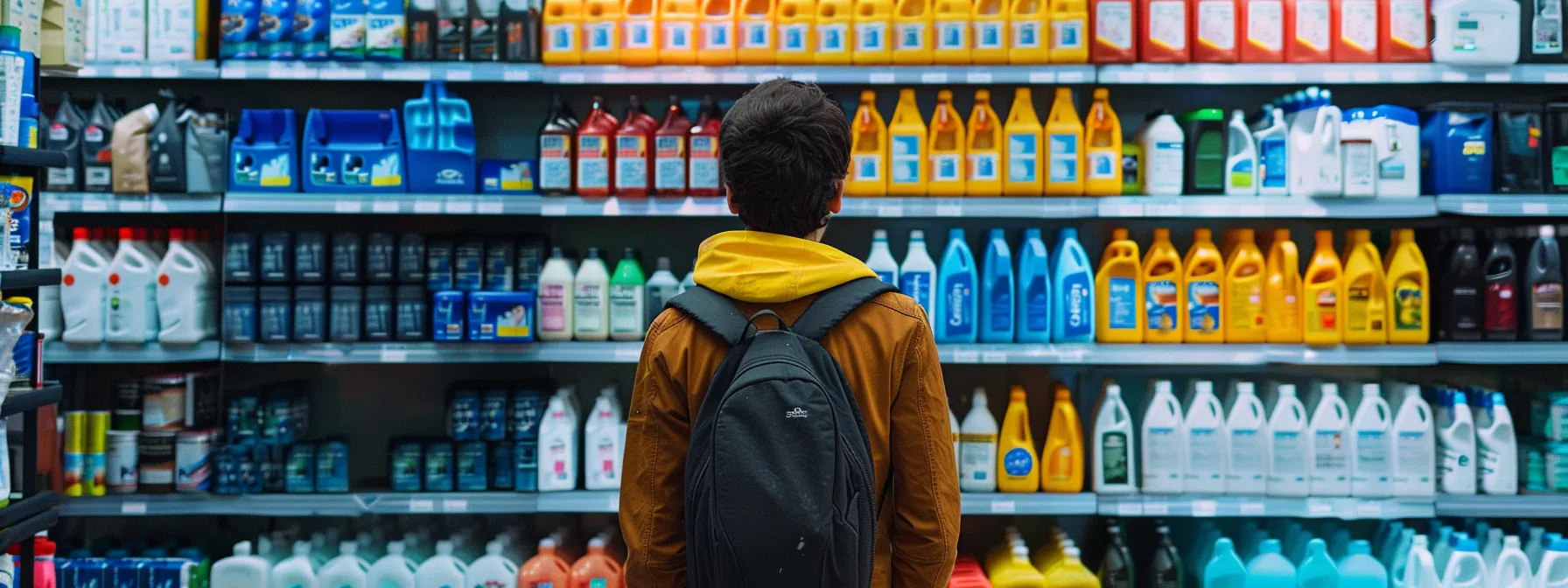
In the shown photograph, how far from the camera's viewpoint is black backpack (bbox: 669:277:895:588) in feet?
4.48

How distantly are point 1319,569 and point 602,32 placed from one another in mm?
2683

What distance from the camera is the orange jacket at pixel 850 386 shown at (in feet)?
4.89

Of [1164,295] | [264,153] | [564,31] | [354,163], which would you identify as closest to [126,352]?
[264,153]

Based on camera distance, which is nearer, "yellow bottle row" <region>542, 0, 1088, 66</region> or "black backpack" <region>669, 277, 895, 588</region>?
"black backpack" <region>669, 277, 895, 588</region>

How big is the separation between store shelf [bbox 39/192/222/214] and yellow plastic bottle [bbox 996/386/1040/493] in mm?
2489

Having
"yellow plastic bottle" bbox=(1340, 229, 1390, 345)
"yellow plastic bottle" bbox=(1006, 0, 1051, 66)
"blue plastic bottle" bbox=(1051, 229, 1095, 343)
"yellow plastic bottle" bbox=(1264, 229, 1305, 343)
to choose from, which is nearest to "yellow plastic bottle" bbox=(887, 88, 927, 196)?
"yellow plastic bottle" bbox=(1006, 0, 1051, 66)

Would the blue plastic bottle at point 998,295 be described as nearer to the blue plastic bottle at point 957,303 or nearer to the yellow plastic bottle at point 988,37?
the blue plastic bottle at point 957,303

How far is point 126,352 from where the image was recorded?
3494 millimetres

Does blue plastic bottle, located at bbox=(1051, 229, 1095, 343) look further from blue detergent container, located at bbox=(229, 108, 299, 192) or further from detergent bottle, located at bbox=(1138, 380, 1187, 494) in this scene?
blue detergent container, located at bbox=(229, 108, 299, 192)

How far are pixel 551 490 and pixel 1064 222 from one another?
191 centimetres

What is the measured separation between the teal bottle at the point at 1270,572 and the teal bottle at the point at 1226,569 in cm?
2

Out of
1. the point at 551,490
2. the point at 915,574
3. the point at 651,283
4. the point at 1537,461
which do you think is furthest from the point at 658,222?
→ the point at 1537,461

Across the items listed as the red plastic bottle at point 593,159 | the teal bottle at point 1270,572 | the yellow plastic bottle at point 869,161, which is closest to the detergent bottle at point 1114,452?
the teal bottle at point 1270,572

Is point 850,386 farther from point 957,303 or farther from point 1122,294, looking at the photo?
point 1122,294
